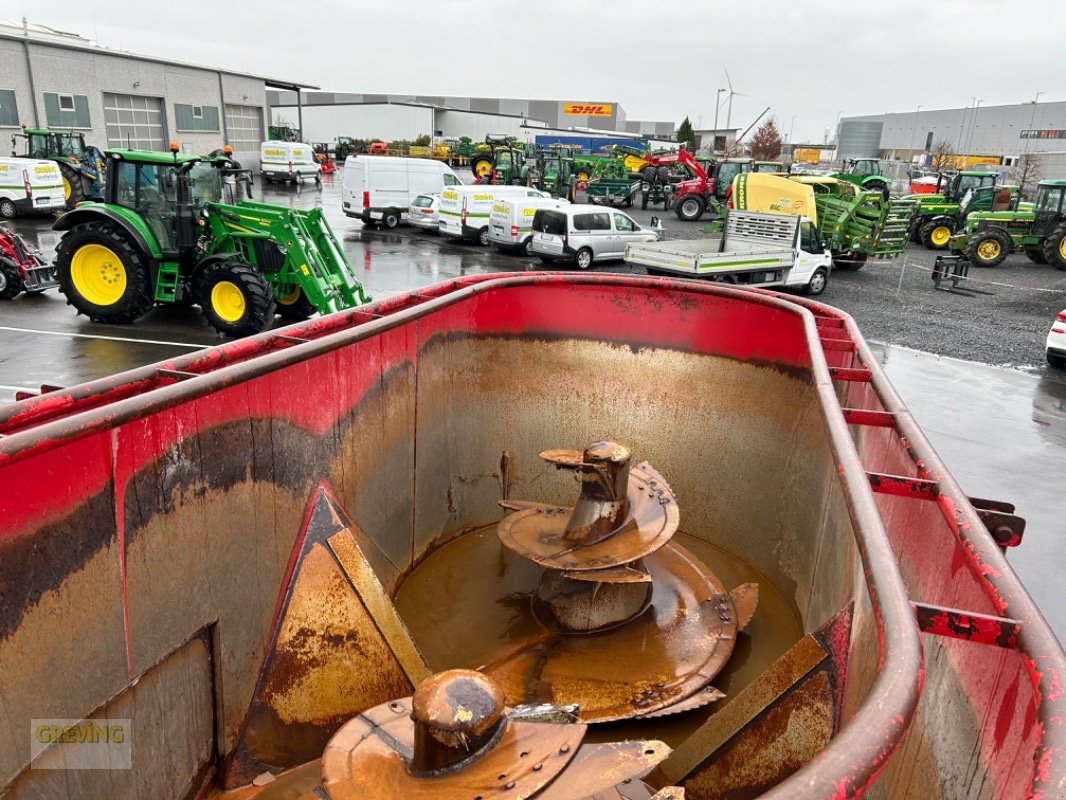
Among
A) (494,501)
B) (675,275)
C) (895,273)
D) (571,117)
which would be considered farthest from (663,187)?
(571,117)

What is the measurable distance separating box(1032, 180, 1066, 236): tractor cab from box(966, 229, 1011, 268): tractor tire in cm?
121

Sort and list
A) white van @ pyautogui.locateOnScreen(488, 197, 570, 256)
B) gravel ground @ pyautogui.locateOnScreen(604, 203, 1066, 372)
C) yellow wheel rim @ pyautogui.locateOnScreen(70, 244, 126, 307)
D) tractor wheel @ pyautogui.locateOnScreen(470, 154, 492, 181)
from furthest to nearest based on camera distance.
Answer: tractor wheel @ pyautogui.locateOnScreen(470, 154, 492, 181) → white van @ pyautogui.locateOnScreen(488, 197, 570, 256) → gravel ground @ pyautogui.locateOnScreen(604, 203, 1066, 372) → yellow wheel rim @ pyautogui.locateOnScreen(70, 244, 126, 307)

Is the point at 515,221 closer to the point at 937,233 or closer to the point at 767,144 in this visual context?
the point at 937,233

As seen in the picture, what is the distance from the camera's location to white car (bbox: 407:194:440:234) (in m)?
22.5

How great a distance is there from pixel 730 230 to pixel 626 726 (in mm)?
14981

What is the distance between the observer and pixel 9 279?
1261cm

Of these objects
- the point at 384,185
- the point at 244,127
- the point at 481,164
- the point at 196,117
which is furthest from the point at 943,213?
the point at 244,127

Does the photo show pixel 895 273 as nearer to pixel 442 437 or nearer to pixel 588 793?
pixel 442 437

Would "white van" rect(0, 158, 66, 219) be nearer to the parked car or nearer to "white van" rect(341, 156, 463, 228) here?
"white van" rect(341, 156, 463, 228)

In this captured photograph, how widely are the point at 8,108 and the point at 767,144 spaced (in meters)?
58.5

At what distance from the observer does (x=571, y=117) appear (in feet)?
328

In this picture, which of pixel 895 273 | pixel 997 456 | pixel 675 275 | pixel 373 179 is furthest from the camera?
pixel 373 179

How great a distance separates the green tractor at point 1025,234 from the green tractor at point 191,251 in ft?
65.9

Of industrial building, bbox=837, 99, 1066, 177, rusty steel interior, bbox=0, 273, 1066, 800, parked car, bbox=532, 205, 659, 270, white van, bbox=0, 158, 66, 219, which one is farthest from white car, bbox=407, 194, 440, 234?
industrial building, bbox=837, 99, 1066, 177
